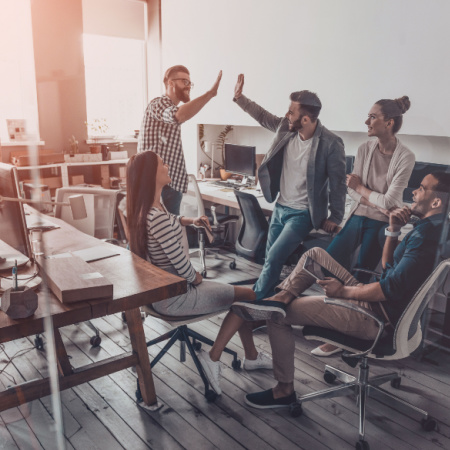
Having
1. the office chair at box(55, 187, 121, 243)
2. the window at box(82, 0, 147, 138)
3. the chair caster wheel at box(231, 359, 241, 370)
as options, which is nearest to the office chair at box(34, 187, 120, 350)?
the office chair at box(55, 187, 121, 243)

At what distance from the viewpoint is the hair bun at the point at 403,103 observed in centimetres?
313

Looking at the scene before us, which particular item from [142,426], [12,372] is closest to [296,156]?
[142,426]

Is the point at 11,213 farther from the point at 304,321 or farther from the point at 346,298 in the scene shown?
the point at 346,298

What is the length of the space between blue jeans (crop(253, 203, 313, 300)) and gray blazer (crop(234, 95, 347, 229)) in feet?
0.29

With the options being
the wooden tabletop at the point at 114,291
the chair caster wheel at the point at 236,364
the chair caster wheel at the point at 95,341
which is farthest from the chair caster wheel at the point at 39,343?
the chair caster wheel at the point at 236,364

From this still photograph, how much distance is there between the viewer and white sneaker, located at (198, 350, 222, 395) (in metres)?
2.22

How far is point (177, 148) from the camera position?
11.8ft

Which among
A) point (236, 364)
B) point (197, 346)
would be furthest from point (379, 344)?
point (197, 346)

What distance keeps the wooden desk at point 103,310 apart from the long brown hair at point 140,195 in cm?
9

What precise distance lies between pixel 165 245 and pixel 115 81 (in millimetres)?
4453

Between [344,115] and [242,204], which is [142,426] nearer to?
[242,204]

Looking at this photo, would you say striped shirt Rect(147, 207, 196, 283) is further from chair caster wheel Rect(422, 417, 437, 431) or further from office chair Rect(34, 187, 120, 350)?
chair caster wheel Rect(422, 417, 437, 431)

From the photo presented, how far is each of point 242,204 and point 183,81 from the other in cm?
105

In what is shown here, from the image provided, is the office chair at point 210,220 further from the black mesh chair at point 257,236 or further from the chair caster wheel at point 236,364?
the chair caster wheel at point 236,364
